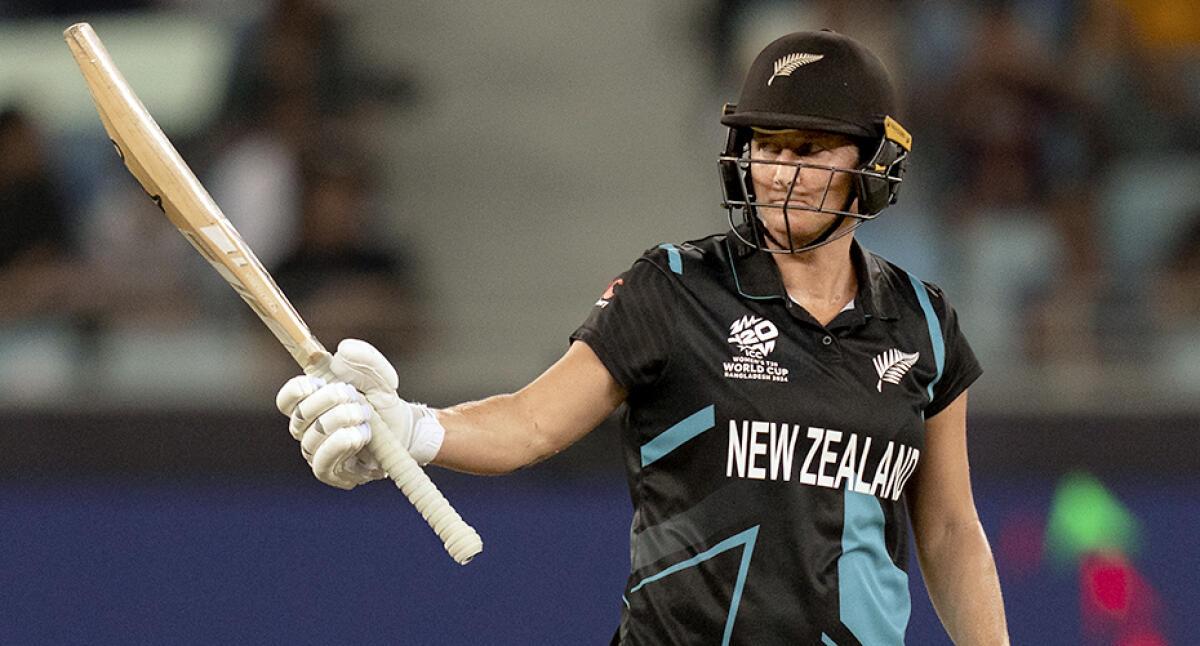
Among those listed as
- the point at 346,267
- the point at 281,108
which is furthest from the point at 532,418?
the point at 281,108

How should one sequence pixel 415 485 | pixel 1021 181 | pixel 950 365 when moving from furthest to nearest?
pixel 1021 181 → pixel 950 365 → pixel 415 485

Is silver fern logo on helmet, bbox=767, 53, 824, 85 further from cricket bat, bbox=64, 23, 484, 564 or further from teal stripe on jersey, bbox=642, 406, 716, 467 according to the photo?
cricket bat, bbox=64, 23, 484, 564

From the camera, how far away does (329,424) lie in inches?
106

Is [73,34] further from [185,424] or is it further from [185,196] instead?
[185,424]

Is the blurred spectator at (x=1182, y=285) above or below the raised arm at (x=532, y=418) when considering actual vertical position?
below

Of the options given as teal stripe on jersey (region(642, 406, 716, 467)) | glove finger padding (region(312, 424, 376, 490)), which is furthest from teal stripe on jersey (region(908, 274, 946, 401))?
glove finger padding (region(312, 424, 376, 490))

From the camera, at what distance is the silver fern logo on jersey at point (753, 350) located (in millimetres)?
3064

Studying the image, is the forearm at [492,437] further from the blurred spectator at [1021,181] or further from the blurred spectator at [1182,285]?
the blurred spectator at [1182,285]

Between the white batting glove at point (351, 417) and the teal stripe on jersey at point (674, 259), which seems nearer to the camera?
the white batting glove at point (351, 417)

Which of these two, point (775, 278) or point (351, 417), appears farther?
point (775, 278)

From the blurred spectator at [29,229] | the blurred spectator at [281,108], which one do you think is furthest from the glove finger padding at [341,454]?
the blurred spectator at [281,108]

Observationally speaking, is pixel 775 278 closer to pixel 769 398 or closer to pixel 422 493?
pixel 769 398

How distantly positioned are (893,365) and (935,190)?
315cm

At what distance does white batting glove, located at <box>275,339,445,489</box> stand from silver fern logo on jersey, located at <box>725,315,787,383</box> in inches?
20.1
